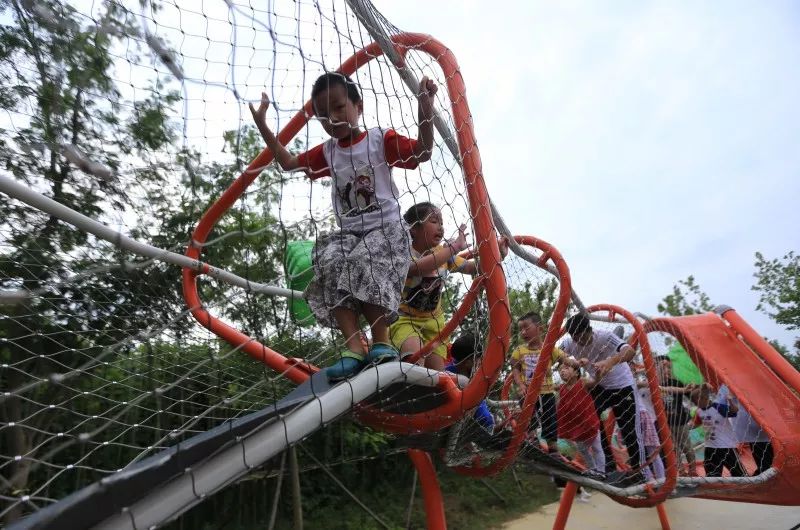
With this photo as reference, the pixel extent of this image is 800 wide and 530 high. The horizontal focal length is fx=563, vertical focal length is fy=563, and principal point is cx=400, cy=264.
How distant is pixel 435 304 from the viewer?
2.22 metres

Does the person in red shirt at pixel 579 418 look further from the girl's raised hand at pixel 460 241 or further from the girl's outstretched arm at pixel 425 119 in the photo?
the girl's outstretched arm at pixel 425 119

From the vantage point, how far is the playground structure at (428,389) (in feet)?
3.25

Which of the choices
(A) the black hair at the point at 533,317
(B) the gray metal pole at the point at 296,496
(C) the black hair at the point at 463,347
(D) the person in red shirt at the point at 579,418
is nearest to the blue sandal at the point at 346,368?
(C) the black hair at the point at 463,347

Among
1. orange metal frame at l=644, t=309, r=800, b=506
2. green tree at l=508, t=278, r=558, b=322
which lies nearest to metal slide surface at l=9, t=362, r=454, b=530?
green tree at l=508, t=278, r=558, b=322

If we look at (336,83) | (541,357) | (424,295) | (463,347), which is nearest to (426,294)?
(424,295)

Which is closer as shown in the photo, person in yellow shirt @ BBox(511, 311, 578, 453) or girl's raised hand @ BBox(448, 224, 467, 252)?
Answer: girl's raised hand @ BBox(448, 224, 467, 252)

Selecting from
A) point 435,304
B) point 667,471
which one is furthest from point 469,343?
point 667,471

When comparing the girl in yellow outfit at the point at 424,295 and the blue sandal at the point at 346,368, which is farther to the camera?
the girl in yellow outfit at the point at 424,295

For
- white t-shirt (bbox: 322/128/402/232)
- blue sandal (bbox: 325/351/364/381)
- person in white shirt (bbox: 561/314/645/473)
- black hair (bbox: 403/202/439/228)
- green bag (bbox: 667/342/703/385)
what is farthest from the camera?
green bag (bbox: 667/342/703/385)

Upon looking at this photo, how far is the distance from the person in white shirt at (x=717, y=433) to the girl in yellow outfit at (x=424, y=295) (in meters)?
1.90

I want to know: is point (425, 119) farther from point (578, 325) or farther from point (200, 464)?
point (578, 325)

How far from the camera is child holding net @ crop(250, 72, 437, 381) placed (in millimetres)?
1521

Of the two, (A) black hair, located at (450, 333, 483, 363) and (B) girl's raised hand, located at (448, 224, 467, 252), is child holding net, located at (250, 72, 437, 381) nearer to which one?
(B) girl's raised hand, located at (448, 224, 467, 252)

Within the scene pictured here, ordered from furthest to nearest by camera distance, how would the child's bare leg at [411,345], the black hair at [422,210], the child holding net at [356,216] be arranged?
1. the child's bare leg at [411,345]
2. the black hair at [422,210]
3. the child holding net at [356,216]
